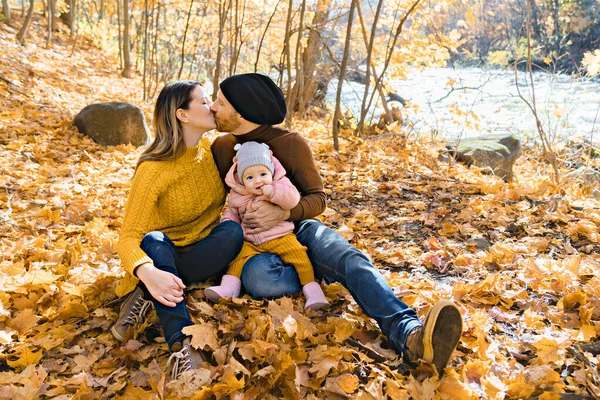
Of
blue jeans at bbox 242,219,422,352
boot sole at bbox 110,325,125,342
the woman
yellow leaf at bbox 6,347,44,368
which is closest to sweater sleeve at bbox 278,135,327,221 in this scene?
blue jeans at bbox 242,219,422,352

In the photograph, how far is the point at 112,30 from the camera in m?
15.6

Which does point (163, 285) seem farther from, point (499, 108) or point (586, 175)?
point (499, 108)

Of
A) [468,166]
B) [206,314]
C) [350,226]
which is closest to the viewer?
[206,314]

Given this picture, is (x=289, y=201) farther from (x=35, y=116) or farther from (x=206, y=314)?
(x=35, y=116)

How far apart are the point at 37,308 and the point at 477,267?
2476 millimetres

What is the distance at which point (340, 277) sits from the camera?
6.91 feet

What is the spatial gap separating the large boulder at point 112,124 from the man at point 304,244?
3.95m

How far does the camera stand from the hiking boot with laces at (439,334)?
164cm

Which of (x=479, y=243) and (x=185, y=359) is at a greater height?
(x=479, y=243)

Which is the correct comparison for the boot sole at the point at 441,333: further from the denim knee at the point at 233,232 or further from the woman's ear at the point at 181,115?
the woman's ear at the point at 181,115

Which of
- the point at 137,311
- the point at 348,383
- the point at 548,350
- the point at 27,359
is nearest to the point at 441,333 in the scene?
the point at 348,383

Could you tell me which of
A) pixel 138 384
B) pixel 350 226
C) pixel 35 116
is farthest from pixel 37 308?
pixel 35 116

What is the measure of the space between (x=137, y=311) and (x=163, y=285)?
0.37 m

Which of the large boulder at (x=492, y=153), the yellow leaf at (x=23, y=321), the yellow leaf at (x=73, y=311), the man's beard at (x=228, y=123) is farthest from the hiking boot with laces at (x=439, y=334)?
the large boulder at (x=492, y=153)
